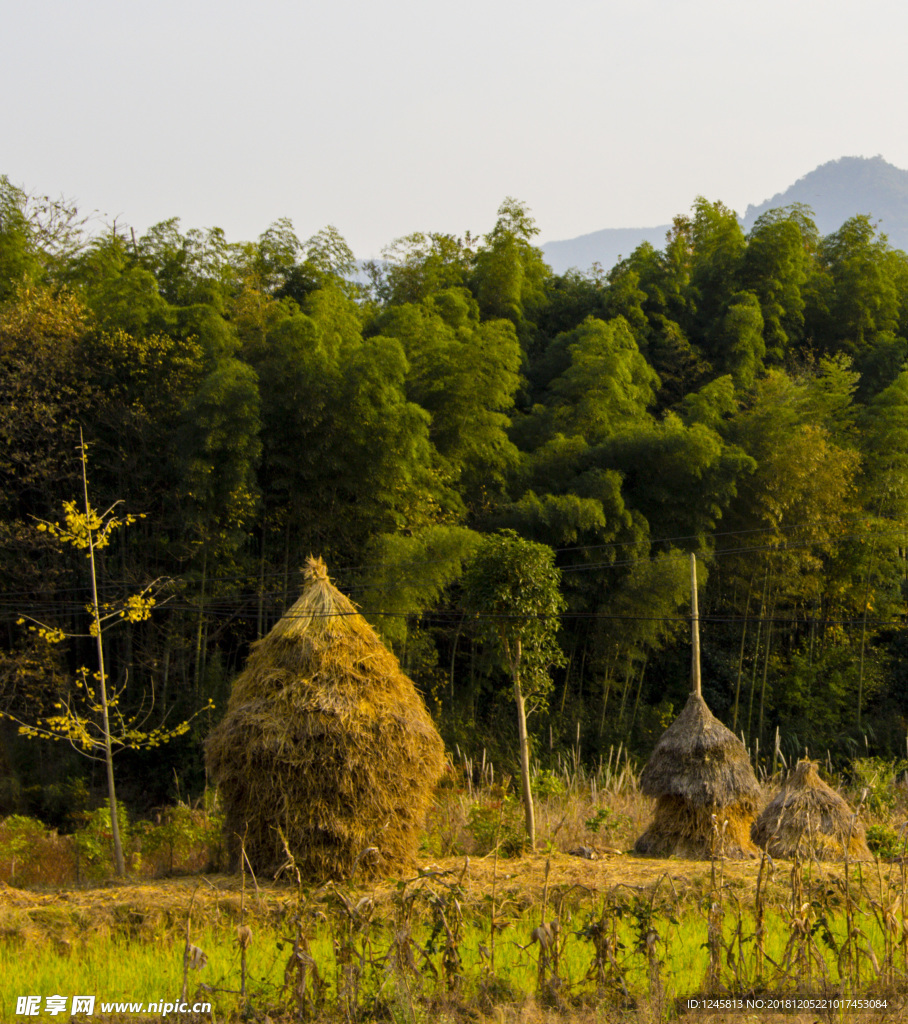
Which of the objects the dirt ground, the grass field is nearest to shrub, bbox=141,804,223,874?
the grass field

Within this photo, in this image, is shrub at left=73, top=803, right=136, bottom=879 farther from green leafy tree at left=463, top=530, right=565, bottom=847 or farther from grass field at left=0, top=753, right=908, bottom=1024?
green leafy tree at left=463, top=530, right=565, bottom=847

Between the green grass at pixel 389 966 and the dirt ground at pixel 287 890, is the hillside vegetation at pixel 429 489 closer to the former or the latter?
the dirt ground at pixel 287 890

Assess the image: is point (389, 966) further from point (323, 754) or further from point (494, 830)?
point (494, 830)

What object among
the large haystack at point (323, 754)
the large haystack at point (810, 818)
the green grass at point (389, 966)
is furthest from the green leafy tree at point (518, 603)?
the green grass at point (389, 966)

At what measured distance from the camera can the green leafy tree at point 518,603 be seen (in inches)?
339

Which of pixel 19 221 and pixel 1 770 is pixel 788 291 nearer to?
pixel 19 221

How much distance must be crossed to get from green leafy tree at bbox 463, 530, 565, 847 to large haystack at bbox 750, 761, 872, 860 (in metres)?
2.27

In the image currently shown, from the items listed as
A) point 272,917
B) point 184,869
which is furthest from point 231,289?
point 272,917

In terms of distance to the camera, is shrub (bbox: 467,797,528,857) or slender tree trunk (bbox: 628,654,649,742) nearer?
shrub (bbox: 467,797,528,857)

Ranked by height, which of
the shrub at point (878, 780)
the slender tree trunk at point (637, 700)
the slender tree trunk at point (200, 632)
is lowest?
the shrub at point (878, 780)

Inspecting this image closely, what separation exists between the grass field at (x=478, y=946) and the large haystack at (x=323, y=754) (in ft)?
1.11

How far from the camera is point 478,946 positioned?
14.5ft

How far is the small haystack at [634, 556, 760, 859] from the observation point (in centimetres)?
871

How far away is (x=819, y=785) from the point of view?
8.62 m
